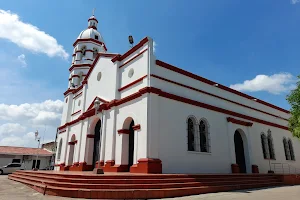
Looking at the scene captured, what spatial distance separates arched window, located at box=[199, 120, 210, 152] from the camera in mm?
14078

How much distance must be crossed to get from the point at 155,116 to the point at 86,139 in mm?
7043

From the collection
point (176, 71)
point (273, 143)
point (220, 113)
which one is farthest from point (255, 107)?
point (176, 71)

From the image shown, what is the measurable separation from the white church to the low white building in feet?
51.7

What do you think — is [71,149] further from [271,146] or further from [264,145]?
[271,146]

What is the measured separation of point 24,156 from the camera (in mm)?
33594

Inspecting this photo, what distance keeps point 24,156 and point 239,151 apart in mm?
30968

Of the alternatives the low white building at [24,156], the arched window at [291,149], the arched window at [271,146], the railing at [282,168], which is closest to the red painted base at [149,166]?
the railing at [282,168]

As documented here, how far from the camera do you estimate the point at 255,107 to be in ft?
66.2

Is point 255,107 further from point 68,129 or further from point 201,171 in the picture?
point 68,129

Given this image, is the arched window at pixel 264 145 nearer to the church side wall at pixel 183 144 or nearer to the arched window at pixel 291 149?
the arched window at pixel 291 149

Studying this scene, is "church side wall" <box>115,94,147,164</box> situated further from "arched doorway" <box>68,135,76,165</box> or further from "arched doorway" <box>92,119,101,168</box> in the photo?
"arched doorway" <box>68,135,76,165</box>

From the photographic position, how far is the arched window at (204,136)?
14.1m

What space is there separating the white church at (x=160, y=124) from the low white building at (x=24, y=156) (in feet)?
51.7

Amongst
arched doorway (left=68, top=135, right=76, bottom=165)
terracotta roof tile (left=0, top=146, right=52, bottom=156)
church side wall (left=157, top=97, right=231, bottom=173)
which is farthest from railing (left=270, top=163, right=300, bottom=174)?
terracotta roof tile (left=0, top=146, right=52, bottom=156)
